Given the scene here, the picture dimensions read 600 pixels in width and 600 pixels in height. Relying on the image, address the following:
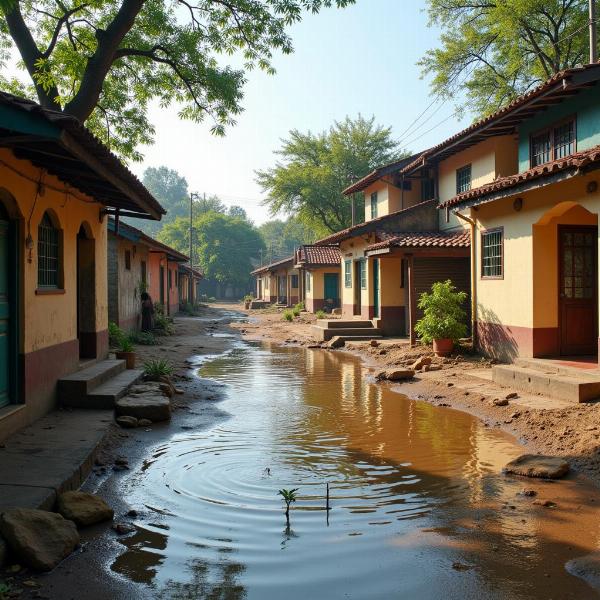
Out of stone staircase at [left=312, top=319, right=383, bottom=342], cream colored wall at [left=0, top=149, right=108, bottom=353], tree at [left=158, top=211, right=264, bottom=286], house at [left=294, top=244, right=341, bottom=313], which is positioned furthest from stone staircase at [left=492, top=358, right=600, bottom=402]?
tree at [left=158, top=211, right=264, bottom=286]

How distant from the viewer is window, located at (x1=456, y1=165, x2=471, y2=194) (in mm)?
18453

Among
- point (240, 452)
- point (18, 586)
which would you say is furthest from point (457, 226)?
point (18, 586)

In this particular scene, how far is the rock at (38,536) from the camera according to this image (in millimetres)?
4035

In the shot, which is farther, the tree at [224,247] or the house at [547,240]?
the tree at [224,247]

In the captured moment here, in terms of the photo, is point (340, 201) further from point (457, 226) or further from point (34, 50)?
point (34, 50)

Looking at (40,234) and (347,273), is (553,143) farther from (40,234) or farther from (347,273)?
(347,273)

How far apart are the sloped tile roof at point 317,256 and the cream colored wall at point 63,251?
22.1 metres

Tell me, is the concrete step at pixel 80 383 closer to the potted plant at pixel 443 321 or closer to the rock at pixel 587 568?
the rock at pixel 587 568

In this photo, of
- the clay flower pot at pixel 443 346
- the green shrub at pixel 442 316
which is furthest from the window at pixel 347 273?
the clay flower pot at pixel 443 346

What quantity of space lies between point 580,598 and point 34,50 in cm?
1401

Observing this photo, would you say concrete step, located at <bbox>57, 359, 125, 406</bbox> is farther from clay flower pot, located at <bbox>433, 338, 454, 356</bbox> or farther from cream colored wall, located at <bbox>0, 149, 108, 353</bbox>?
clay flower pot, located at <bbox>433, 338, 454, 356</bbox>

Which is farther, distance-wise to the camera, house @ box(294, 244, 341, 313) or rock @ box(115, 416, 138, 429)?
house @ box(294, 244, 341, 313)

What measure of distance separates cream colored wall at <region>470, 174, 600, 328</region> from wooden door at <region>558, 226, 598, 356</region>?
173 mm

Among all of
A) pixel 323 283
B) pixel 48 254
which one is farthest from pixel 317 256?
pixel 48 254
